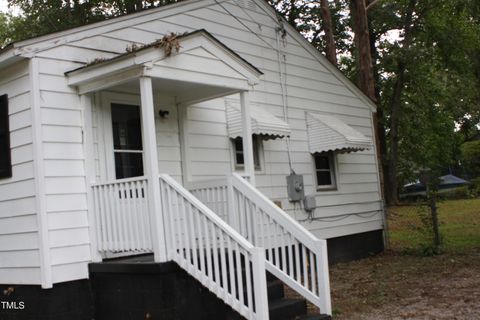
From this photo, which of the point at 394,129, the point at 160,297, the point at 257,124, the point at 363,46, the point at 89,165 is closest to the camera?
the point at 160,297

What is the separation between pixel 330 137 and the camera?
33.8 ft

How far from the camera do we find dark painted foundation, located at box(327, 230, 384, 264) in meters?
10.9

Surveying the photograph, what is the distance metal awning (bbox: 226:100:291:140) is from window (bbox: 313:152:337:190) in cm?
201

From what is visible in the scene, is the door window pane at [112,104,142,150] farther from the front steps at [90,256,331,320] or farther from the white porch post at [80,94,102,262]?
the front steps at [90,256,331,320]

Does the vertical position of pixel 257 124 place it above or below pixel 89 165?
above

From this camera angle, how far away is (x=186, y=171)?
25.8ft

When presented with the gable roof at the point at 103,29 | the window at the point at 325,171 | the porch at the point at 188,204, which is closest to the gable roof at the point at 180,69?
the porch at the point at 188,204

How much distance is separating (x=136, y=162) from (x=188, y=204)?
176 centimetres

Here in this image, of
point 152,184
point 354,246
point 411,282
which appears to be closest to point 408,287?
point 411,282

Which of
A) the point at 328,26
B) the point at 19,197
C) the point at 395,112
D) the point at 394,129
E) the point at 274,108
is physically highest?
the point at 328,26

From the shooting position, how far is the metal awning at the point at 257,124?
28.0 ft

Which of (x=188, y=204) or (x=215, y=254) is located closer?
(x=215, y=254)

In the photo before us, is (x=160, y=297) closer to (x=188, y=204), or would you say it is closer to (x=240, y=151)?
(x=188, y=204)

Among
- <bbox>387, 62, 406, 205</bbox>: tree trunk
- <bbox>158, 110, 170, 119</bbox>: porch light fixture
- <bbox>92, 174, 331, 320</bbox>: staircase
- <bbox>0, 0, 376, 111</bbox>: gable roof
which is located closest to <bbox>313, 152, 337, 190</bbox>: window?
<bbox>0, 0, 376, 111</bbox>: gable roof
